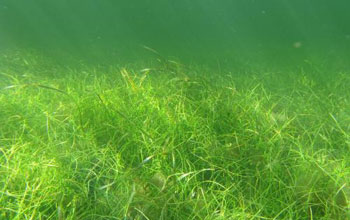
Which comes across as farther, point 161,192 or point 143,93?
point 143,93

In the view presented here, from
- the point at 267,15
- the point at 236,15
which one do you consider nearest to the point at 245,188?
the point at 267,15

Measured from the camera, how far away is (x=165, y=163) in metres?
1.92

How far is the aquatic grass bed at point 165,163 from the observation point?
161 centimetres

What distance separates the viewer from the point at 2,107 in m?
2.68

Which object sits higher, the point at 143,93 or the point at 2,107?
the point at 2,107

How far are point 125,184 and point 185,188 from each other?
0.35 metres

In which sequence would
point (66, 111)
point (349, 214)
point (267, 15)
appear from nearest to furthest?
point (349, 214)
point (66, 111)
point (267, 15)

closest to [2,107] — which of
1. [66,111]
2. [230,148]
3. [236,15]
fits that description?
[66,111]

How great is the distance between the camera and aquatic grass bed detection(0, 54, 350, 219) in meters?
1.61

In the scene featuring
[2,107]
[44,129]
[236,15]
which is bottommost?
[236,15]

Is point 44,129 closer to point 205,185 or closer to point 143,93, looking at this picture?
point 143,93

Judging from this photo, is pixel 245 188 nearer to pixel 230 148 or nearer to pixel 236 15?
pixel 230 148

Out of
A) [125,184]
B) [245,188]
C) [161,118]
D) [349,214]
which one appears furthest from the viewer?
[161,118]

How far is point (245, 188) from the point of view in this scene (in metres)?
1.90
